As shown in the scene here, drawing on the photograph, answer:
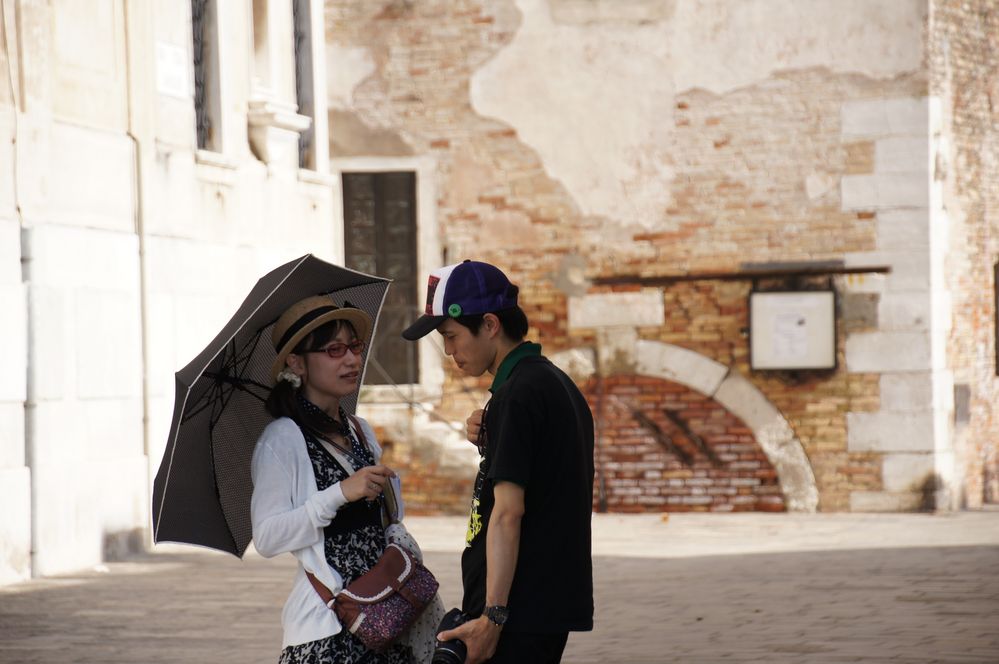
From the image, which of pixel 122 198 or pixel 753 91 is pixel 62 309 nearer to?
pixel 122 198

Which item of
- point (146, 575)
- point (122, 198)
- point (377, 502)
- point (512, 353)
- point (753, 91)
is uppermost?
point (753, 91)

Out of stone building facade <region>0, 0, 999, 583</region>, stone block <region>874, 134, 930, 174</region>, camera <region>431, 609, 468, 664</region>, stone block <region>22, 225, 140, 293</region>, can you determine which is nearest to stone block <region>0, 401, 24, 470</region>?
stone block <region>22, 225, 140, 293</region>

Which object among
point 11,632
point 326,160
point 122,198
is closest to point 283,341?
point 11,632

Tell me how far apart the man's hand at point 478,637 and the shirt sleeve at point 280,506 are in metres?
0.51

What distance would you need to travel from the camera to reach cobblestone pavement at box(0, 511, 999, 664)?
25.8ft

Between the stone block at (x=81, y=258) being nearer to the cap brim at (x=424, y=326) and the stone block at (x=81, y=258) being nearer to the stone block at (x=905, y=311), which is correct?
the cap brim at (x=424, y=326)

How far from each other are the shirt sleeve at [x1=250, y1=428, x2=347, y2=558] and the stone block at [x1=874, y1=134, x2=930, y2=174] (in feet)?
40.9

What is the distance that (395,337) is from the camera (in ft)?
55.3

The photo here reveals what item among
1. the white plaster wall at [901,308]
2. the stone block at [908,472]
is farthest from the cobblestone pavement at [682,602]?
the white plaster wall at [901,308]

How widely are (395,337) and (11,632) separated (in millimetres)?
8636

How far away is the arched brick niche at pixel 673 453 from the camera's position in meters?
16.0

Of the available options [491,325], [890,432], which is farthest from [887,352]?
[491,325]

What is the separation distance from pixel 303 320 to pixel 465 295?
57 cm

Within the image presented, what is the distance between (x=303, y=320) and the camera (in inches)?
164
